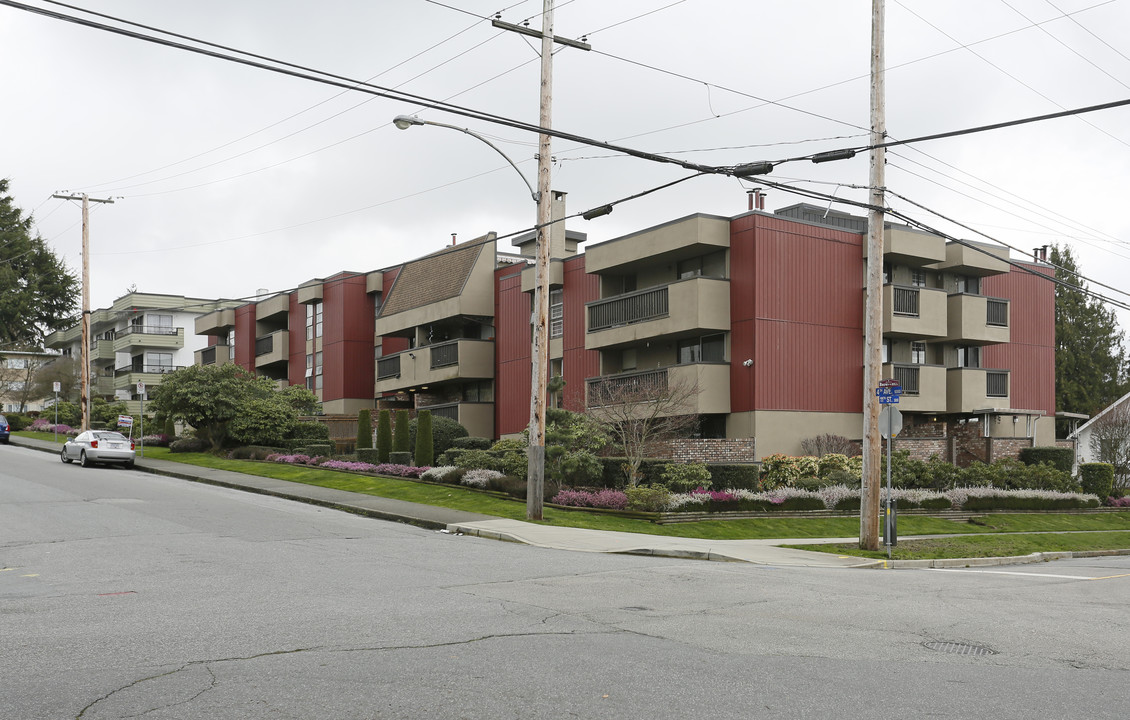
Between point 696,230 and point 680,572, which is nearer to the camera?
point 680,572

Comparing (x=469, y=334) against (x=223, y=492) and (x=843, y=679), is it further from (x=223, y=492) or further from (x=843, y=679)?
(x=843, y=679)

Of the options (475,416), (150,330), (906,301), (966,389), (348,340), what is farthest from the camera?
(150,330)

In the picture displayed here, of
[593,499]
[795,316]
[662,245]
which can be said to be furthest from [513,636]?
[662,245]

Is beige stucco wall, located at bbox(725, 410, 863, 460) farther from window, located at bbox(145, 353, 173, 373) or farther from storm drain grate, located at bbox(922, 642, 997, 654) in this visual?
window, located at bbox(145, 353, 173, 373)

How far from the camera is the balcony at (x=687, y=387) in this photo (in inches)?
1171

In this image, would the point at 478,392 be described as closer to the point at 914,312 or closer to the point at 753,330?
the point at 753,330

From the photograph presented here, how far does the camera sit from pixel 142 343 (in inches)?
2943

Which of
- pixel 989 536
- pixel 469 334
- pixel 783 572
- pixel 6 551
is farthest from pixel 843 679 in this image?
pixel 469 334

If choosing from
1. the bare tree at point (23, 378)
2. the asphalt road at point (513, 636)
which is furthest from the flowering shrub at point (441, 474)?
the bare tree at point (23, 378)

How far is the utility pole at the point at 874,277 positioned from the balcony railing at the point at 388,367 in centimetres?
3038

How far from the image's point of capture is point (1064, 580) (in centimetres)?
1658

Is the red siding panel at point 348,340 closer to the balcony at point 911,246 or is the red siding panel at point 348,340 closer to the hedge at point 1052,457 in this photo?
the balcony at point 911,246

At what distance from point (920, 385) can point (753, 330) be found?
6.88 m

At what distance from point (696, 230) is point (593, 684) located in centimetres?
2524
